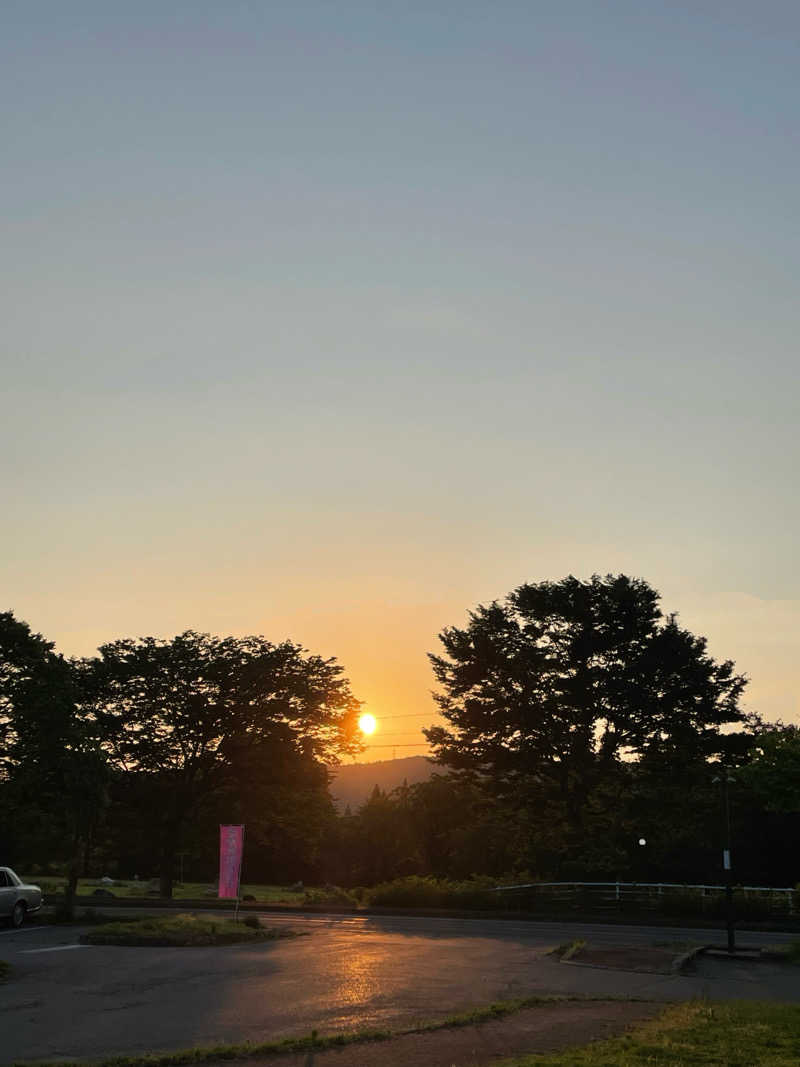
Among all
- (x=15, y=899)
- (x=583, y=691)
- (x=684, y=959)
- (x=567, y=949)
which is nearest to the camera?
(x=684, y=959)

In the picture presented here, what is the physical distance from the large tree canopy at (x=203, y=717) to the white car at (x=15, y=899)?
77.0 ft

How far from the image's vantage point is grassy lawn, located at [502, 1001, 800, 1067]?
1046 cm

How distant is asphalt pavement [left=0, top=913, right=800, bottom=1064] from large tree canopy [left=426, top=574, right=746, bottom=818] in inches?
1029

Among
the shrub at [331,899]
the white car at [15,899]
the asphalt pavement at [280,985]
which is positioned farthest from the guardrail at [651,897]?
the white car at [15,899]

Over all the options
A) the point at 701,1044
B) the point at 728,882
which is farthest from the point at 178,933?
→ the point at 701,1044

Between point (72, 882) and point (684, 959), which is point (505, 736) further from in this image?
point (684, 959)

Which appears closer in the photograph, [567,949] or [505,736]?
[567,949]

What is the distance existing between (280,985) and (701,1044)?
8355mm

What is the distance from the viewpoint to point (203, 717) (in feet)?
184

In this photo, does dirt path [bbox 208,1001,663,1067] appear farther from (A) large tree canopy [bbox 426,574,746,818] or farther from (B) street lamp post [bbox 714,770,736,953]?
(A) large tree canopy [bbox 426,574,746,818]

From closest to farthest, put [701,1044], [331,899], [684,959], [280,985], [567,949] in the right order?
[701,1044]
[280,985]
[684,959]
[567,949]
[331,899]

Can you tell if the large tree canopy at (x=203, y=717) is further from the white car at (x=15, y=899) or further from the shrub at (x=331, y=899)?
the white car at (x=15, y=899)

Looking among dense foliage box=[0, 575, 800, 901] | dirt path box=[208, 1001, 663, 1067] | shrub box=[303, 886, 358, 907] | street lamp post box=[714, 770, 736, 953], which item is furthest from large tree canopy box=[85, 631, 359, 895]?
dirt path box=[208, 1001, 663, 1067]

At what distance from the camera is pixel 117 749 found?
55.5 metres
